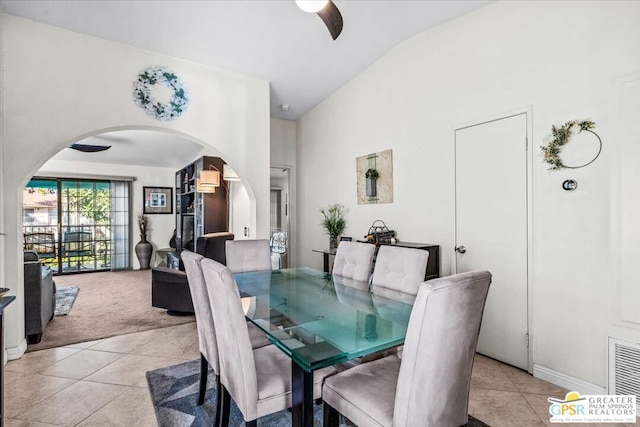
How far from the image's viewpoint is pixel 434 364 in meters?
1.20

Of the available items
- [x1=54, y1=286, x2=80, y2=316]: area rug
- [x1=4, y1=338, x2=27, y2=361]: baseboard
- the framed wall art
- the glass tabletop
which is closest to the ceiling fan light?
the glass tabletop

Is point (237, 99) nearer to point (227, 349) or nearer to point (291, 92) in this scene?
point (291, 92)

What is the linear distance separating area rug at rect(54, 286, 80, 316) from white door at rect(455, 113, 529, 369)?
16.1 ft

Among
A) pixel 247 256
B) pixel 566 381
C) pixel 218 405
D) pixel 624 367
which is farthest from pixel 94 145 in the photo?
pixel 624 367

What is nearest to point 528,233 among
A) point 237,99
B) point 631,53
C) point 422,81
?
point 631,53

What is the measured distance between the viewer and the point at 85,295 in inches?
201

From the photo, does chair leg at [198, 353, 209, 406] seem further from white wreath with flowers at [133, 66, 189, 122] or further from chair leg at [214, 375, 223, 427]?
white wreath with flowers at [133, 66, 189, 122]

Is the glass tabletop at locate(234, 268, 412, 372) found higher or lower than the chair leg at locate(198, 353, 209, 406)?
higher

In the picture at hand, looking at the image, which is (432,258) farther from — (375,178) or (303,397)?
(303,397)

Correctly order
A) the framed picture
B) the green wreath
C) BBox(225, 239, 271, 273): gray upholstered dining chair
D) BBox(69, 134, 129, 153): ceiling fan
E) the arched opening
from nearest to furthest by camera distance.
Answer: the green wreath → BBox(225, 239, 271, 273): gray upholstered dining chair → BBox(69, 134, 129, 153): ceiling fan → the arched opening → the framed picture

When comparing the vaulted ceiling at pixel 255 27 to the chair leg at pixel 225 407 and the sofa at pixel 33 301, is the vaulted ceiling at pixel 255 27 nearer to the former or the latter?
the sofa at pixel 33 301

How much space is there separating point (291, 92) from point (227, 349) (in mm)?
4047

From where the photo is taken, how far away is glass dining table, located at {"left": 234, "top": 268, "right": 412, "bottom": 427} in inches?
54.9

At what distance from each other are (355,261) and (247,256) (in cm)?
106
